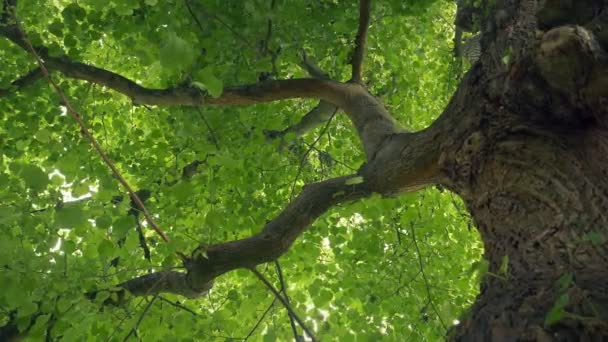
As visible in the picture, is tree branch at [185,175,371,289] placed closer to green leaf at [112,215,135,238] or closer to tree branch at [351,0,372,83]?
green leaf at [112,215,135,238]

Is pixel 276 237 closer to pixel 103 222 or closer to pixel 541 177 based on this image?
pixel 103 222

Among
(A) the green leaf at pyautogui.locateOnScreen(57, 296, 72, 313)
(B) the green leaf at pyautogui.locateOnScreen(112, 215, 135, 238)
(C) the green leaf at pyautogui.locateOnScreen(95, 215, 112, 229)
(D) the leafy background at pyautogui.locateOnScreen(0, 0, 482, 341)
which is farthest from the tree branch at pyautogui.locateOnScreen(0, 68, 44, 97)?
(B) the green leaf at pyautogui.locateOnScreen(112, 215, 135, 238)

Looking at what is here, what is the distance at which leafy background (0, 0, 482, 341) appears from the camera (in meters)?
3.45

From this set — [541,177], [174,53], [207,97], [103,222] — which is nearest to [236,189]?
[207,97]

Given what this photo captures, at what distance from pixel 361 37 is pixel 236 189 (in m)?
2.02

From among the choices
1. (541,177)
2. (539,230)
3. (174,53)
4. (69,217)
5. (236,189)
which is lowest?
(539,230)

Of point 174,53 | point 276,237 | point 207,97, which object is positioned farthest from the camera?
point 207,97

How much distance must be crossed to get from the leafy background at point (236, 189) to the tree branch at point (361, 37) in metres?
0.59

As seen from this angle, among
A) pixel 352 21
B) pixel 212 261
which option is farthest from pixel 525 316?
pixel 352 21

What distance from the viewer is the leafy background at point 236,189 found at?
345cm

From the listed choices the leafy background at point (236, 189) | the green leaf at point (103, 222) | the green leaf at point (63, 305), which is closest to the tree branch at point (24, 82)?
the leafy background at point (236, 189)

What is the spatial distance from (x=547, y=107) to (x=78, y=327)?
256cm

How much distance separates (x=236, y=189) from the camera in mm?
5633

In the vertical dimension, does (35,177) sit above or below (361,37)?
below
